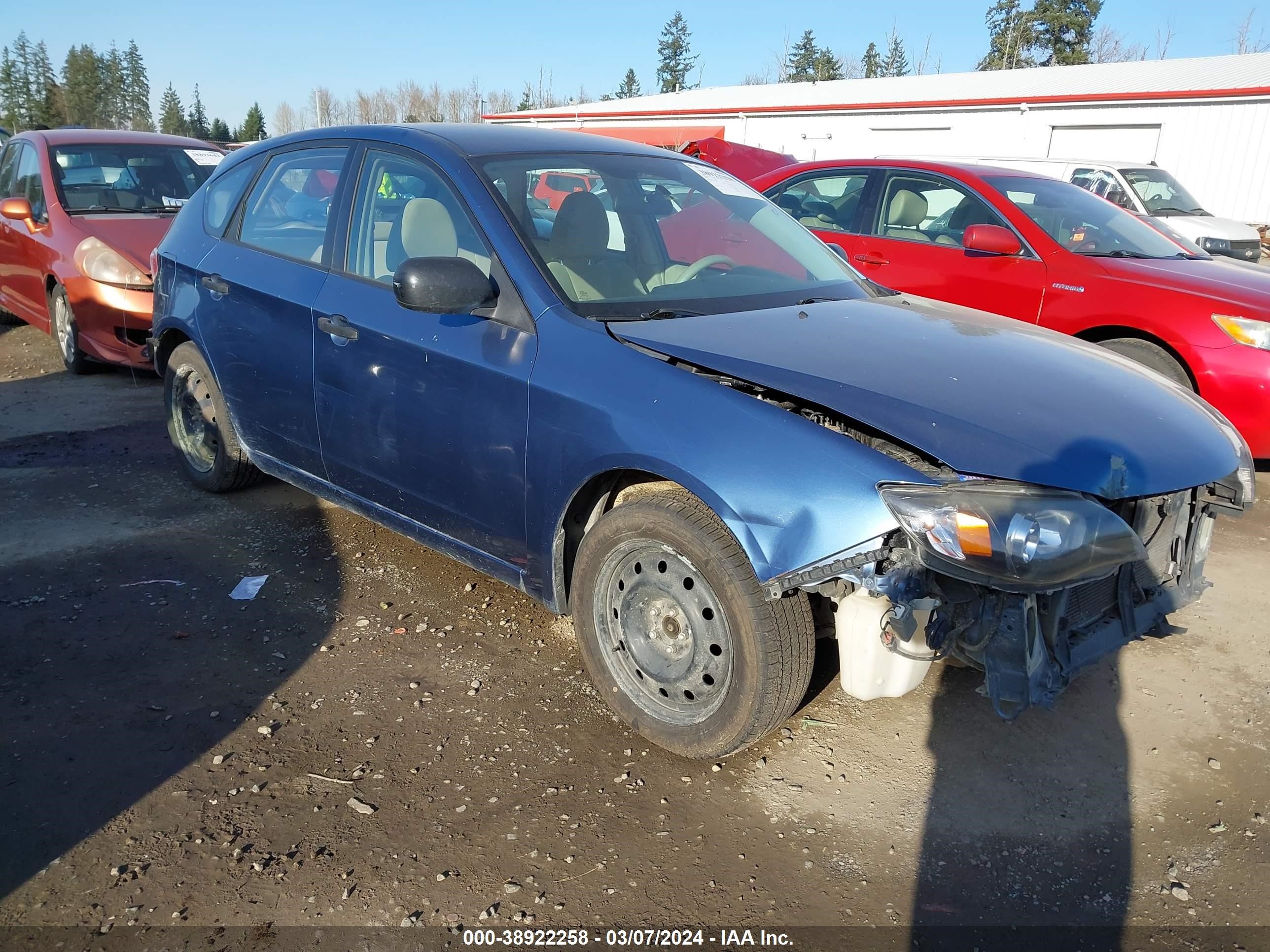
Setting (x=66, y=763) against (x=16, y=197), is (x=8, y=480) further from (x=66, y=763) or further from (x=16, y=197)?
(x=16, y=197)

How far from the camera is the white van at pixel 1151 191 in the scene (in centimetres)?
1342

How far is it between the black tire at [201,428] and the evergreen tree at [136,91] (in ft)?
283

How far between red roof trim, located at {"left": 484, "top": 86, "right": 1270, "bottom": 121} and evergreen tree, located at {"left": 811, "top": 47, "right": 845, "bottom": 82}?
3493 cm

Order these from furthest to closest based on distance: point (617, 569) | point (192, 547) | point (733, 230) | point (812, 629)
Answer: point (192, 547), point (733, 230), point (617, 569), point (812, 629)

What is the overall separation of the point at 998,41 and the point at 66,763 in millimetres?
68118

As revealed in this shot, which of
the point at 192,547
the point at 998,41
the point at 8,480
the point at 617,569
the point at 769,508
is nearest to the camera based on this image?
the point at 769,508

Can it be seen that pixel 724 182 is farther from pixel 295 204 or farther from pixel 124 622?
pixel 124 622

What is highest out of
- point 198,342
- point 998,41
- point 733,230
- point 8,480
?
point 998,41

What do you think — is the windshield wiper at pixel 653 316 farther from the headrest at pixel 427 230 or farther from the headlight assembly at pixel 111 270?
the headlight assembly at pixel 111 270

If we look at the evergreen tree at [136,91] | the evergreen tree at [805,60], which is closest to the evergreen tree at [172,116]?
the evergreen tree at [136,91]

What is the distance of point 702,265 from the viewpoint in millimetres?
3580

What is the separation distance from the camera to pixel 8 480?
5.16 metres

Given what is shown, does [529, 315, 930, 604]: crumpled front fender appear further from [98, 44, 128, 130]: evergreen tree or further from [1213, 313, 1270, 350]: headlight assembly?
[98, 44, 128, 130]: evergreen tree

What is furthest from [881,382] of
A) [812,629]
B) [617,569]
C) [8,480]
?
[8,480]
